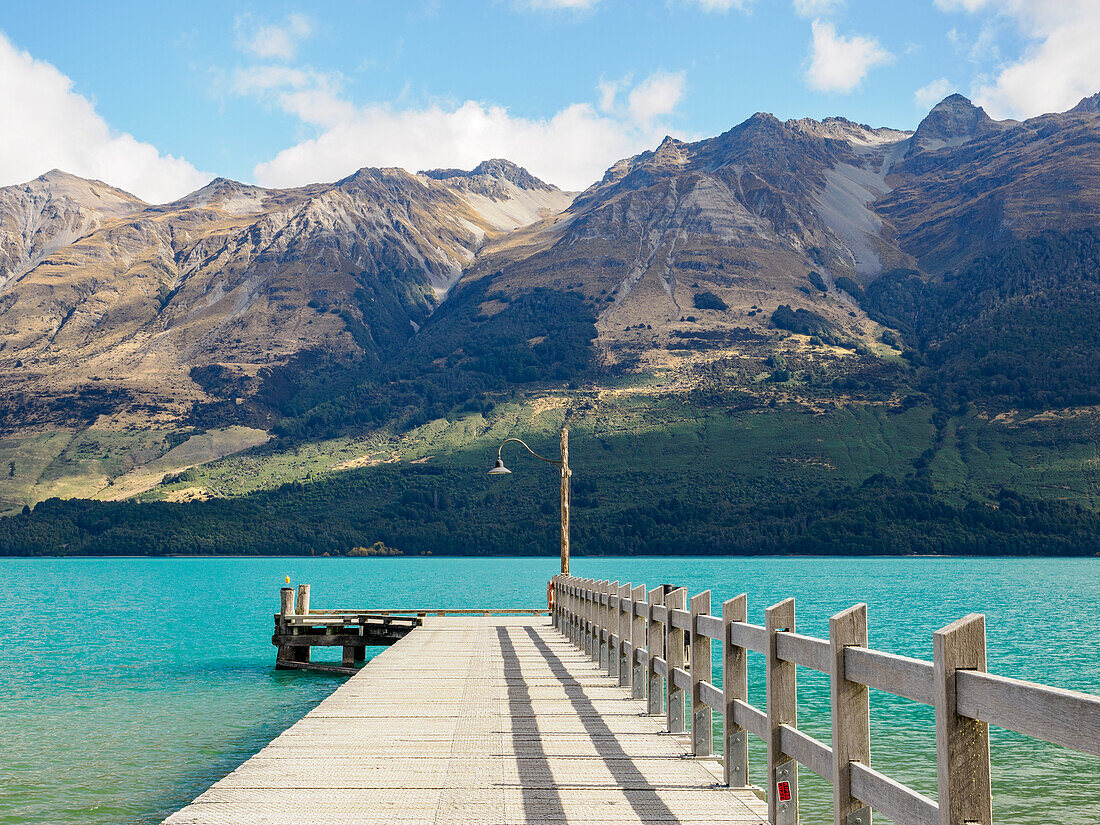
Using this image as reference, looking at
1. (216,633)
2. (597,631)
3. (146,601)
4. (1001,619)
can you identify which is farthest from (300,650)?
(146,601)

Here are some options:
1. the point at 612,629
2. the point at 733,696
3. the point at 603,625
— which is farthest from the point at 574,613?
the point at 733,696

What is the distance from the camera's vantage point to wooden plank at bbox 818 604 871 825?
5949 mm

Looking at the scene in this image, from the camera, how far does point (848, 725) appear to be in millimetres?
5957

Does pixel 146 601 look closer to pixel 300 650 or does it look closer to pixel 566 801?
pixel 300 650

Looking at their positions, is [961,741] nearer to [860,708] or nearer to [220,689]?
[860,708]

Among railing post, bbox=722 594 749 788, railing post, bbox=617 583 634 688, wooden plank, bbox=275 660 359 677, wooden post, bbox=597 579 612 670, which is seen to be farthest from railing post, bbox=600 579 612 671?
wooden plank, bbox=275 660 359 677

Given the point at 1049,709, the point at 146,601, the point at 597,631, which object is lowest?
the point at 146,601

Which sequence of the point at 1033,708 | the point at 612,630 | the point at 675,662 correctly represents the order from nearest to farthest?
1. the point at 1033,708
2. the point at 675,662
3. the point at 612,630

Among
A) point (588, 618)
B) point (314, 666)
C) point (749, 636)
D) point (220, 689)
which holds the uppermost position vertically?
point (749, 636)

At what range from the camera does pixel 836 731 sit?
6078mm

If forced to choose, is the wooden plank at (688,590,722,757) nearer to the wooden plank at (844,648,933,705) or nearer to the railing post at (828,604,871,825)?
the railing post at (828,604,871,825)

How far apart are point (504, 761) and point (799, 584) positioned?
12105cm

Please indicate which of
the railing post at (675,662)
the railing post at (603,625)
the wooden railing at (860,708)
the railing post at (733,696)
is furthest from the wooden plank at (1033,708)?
the railing post at (603,625)

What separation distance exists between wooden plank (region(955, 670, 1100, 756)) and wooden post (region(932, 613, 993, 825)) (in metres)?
0.05
